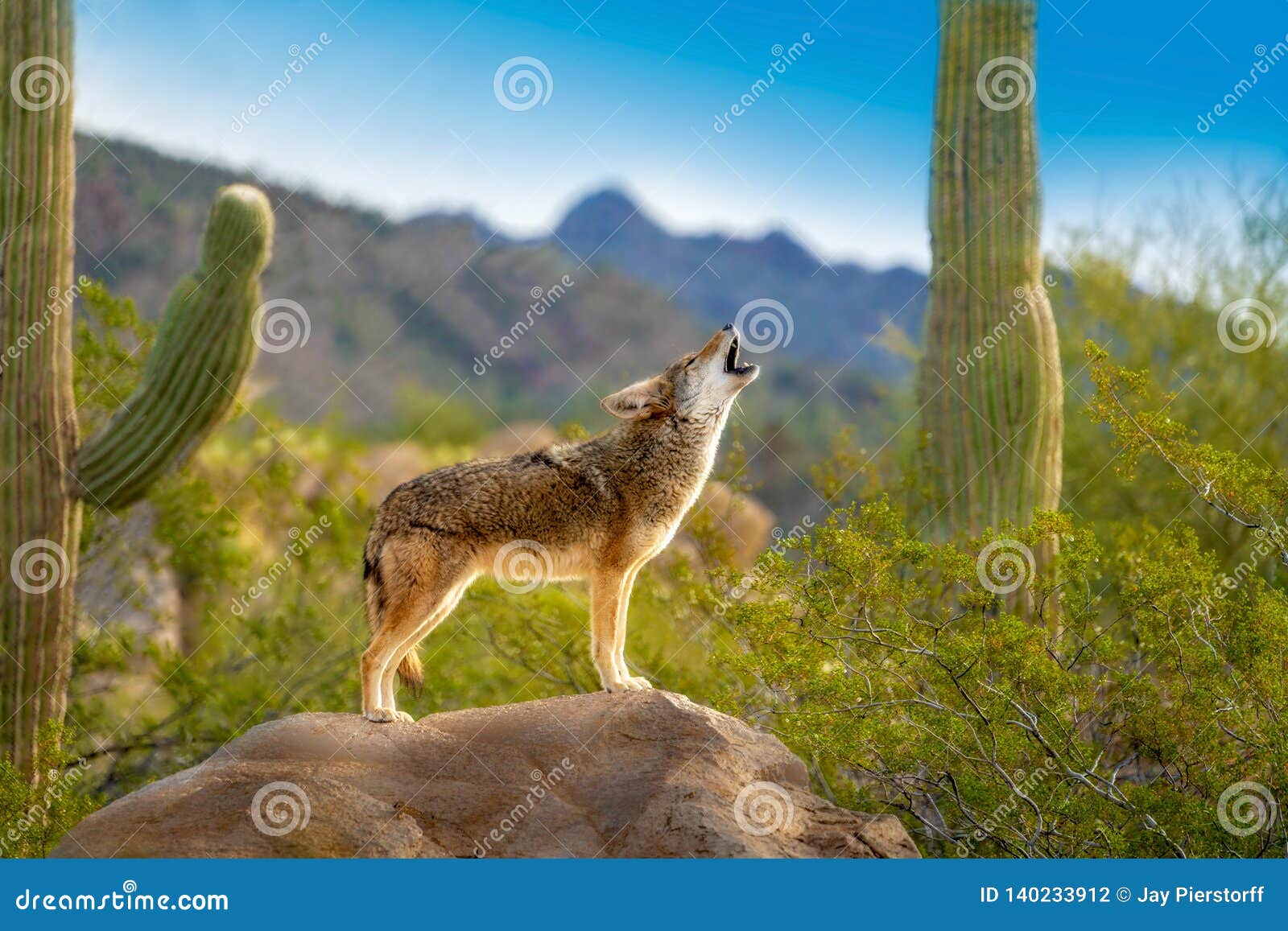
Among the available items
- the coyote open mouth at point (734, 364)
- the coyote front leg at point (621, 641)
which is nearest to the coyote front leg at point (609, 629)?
the coyote front leg at point (621, 641)

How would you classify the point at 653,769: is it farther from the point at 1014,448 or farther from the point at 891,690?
the point at 1014,448

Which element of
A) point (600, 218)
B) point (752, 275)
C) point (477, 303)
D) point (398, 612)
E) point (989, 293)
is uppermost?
point (600, 218)

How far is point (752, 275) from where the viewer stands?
59031mm

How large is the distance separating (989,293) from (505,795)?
580 cm

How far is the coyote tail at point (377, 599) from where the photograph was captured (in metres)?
6.86

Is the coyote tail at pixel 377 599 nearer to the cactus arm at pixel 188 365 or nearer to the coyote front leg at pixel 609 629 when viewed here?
the coyote front leg at pixel 609 629

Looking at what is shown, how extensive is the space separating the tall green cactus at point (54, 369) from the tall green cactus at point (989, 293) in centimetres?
542

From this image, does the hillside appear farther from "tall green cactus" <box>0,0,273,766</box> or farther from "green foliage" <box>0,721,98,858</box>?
"green foliage" <box>0,721,98,858</box>

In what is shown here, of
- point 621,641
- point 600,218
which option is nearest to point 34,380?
point 621,641

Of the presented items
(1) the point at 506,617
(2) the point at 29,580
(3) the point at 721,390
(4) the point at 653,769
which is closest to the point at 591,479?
(3) the point at 721,390

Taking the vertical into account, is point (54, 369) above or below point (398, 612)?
above

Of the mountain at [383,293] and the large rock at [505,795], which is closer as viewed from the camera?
the large rock at [505,795]

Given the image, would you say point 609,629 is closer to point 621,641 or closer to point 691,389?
→ point 621,641

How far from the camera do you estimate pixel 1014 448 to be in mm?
9938
